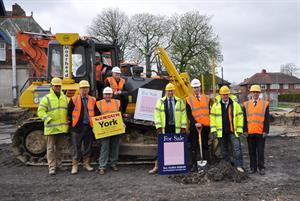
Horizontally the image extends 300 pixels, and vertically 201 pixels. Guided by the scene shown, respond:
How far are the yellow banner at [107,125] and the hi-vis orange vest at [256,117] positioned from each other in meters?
2.71

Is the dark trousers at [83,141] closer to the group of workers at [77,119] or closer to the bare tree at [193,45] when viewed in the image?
the group of workers at [77,119]

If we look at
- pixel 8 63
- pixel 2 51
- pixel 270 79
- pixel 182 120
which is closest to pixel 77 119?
pixel 182 120

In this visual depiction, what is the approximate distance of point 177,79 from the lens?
28.0 feet

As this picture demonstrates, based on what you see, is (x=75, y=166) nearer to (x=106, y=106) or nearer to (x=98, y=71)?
(x=106, y=106)

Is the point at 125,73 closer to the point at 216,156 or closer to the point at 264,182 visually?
the point at 216,156

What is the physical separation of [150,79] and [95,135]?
1958 millimetres

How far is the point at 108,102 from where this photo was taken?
25.4ft

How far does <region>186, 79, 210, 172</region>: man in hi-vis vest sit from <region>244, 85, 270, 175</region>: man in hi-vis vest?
0.84m

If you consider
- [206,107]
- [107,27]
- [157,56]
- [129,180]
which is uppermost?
[107,27]

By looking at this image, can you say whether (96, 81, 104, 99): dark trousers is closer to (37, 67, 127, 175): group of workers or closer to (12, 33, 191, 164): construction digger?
(12, 33, 191, 164): construction digger

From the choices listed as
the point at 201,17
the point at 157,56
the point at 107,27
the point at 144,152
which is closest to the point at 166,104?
the point at 144,152

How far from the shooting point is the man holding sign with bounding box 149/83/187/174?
7441mm

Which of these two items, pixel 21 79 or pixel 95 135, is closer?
pixel 95 135

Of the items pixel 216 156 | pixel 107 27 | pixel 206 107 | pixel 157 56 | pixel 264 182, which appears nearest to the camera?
pixel 264 182
